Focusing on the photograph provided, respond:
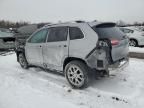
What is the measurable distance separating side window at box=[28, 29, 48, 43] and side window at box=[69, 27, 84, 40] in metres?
1.17

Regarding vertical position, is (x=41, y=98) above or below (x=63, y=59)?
below

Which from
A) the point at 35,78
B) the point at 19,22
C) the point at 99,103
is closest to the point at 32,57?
the point at 35,78

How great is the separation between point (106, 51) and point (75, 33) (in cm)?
103

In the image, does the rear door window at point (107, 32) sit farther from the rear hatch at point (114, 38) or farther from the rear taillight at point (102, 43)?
the rear taillight at point (102, 43)

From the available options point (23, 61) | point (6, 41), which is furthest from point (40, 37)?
point (6, 41)

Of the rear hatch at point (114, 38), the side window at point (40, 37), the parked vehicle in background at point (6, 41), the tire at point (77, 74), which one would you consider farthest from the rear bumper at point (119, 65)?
the parked vehicle in background at point (6, 41)

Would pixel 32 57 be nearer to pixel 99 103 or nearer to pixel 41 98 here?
pixel 41 98

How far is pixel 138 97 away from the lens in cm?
461

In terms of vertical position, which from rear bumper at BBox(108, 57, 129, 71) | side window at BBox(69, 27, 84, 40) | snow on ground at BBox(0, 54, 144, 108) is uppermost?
side window at BBox(69, 27, 84, 40)

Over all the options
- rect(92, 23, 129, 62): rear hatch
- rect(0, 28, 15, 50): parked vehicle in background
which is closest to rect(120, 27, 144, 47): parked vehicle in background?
rect(0, 28, 15, 50): parked vehicle in background

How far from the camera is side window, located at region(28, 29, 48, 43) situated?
6.29 m

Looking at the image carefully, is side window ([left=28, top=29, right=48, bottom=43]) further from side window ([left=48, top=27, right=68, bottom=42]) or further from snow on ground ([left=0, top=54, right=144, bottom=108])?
snow on ground ([left=0, top=54, right=144, bottom=108])

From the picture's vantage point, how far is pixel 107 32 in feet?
16.8

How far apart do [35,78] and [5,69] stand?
1959 mm
